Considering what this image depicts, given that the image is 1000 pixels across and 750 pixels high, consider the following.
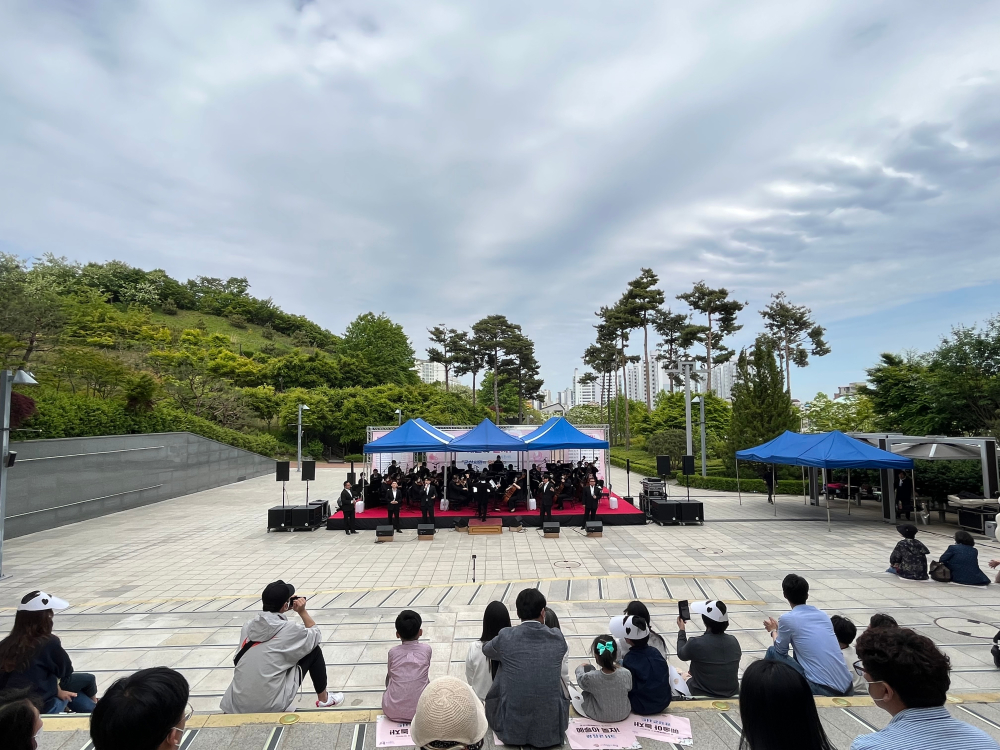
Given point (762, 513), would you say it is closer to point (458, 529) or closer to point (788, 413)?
point (788, 413)

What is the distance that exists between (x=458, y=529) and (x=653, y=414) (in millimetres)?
32676

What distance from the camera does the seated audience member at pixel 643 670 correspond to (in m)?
3.62

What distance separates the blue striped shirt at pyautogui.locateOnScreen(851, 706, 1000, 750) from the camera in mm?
1892

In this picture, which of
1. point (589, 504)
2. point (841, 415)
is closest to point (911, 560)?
point (589, 504)

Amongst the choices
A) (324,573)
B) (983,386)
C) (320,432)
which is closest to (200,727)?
(324,573)

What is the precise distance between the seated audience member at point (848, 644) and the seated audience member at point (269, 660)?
4.35 metres

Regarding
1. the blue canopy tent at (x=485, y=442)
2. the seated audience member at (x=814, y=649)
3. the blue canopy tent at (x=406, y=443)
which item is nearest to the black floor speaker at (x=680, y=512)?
the blue canopy tent at (x=485, y=442)

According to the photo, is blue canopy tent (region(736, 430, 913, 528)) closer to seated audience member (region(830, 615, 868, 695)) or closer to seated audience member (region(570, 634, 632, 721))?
seated audience member (region(830, 615, 868, 695))

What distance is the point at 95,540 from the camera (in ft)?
44.0

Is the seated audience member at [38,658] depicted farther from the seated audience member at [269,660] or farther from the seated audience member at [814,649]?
the seated audience member at [814,649]

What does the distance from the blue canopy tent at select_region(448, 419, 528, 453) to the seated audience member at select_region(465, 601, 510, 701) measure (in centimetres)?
1040

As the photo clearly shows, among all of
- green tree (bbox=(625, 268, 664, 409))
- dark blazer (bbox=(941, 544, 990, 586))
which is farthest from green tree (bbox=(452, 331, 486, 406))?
dark blazer (bbox=(941, 544, 990, 586))

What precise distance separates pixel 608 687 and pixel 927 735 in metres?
2.01

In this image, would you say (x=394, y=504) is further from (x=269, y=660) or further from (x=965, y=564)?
(x=965, y=564)
